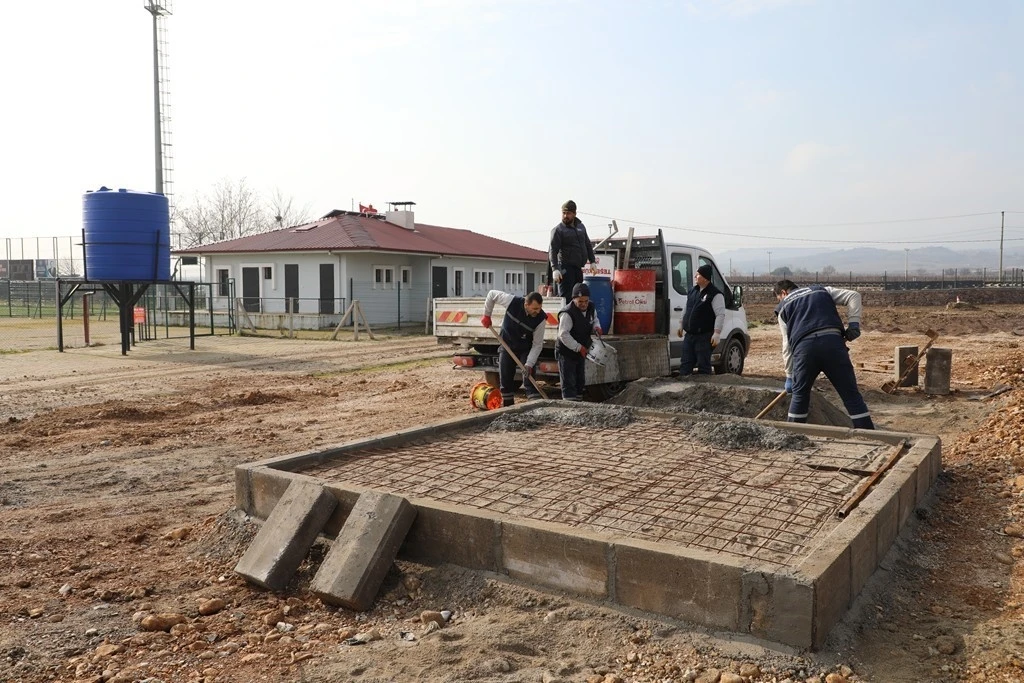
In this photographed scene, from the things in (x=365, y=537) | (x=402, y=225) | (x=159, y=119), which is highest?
(x=159, y=119)

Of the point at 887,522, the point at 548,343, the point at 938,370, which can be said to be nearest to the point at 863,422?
the point at 887,522

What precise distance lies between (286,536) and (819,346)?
16.0ft

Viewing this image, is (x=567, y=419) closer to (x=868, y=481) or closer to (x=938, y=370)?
(x=868, y=481)

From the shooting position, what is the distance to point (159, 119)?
3061 centimetres

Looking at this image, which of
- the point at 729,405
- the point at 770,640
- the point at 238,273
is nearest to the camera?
the point at 770,640

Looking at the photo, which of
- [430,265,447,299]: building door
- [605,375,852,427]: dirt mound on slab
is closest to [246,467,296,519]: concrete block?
[605,375,852,427]: dirt mound on slab

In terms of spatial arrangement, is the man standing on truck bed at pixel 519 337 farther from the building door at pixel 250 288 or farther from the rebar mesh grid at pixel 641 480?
the building door at pixel 250 288

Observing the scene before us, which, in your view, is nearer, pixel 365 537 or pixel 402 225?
pixel 365 537

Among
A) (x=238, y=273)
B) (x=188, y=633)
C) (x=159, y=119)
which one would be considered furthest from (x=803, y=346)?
(x=159, y=119)

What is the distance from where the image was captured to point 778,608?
371 centimetres

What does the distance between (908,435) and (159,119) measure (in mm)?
29784

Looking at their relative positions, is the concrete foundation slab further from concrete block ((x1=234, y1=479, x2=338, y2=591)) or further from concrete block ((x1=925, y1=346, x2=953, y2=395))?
concrete block ((x1=925, y1=346, x2=953, y2=395))

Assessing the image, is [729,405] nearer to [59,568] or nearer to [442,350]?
[59,568]

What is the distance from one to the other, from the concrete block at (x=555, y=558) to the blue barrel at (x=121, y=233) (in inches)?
681
